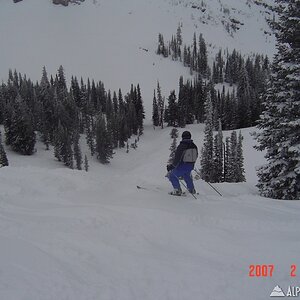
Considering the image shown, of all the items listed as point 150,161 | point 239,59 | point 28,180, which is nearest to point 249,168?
point 150,161

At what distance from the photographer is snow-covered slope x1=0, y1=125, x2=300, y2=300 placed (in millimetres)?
5102

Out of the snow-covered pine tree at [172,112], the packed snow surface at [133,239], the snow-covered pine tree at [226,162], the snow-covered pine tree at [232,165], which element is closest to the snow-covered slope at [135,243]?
the packed snow surface at [133,239]

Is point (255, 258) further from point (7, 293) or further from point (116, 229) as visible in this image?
point (7, 293)

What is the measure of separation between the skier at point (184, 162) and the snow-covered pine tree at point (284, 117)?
15.8 ft

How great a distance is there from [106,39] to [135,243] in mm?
170950

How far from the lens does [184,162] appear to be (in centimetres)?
1078

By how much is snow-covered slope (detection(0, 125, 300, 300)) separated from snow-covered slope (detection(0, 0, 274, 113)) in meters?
110

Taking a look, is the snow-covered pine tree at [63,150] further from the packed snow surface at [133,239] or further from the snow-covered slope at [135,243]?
the snow-covered slope at [135,243]

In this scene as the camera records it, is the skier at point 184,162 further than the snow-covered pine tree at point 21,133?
No

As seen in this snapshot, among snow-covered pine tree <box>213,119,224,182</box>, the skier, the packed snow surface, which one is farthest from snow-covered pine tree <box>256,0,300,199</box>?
snow-covered pine tree <box>213,119,224,182</box>

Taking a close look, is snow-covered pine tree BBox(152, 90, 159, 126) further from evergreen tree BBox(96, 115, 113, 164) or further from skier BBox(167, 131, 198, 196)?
skier BBox(167, 131, 198, 196)

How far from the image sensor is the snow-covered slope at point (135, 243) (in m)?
5.10

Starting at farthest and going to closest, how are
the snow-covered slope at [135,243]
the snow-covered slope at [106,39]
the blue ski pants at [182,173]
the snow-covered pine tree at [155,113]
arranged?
the snow-covered slope at [106,39] → the snow-covered pine tree at [155,113] → the blue ski pants at [182,173] → the snow-covered slope at [135,243]

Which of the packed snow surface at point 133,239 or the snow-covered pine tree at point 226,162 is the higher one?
the packed snow surface at point 133,239
